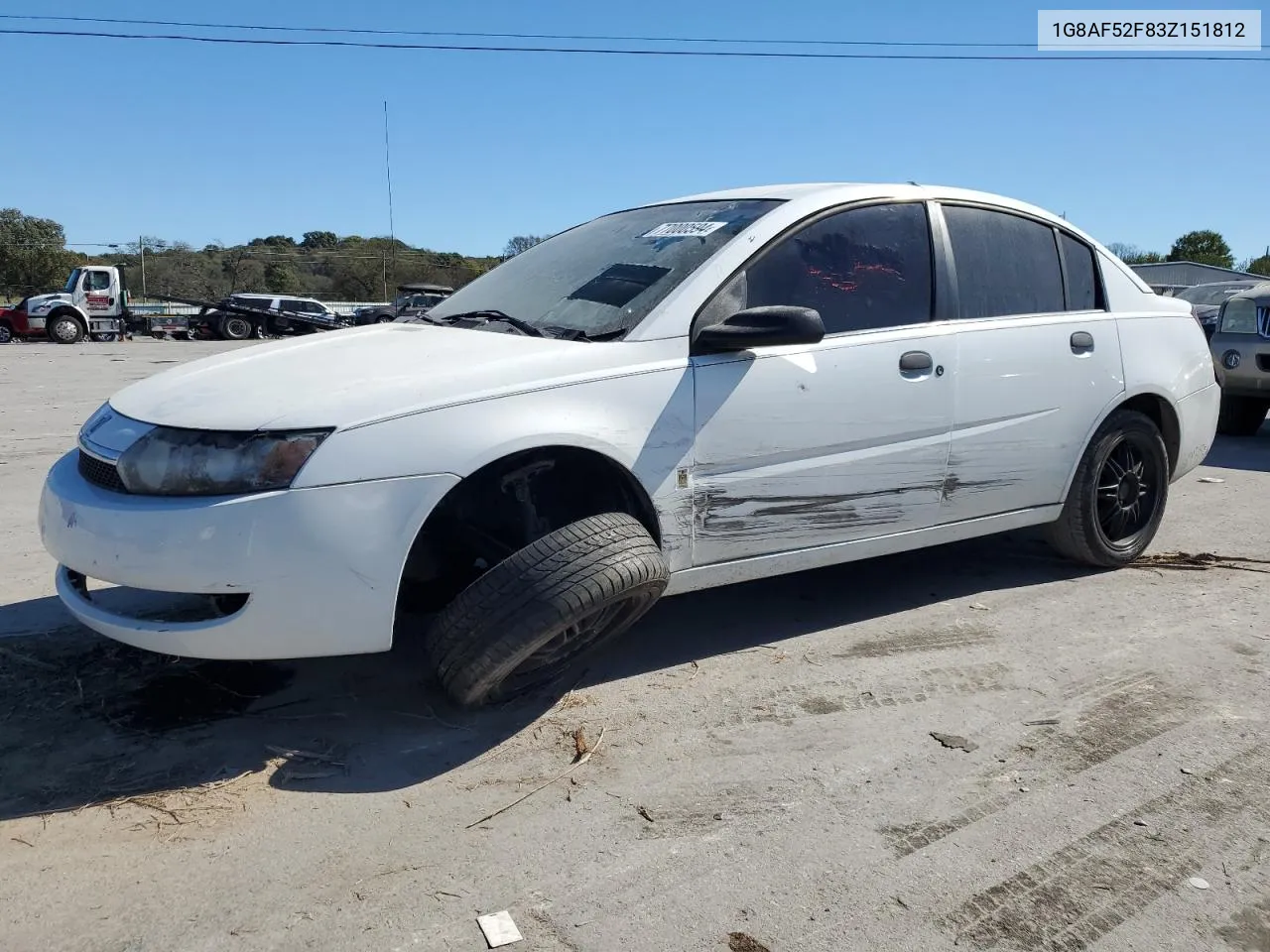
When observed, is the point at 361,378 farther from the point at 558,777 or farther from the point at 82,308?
the point at 82,308

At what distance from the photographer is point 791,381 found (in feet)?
10.7

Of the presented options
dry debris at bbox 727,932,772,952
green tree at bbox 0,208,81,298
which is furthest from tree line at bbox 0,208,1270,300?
dry debris at bbox 727,932,772,952

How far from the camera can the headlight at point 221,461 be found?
8.30ft

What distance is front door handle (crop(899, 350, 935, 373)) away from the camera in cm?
354

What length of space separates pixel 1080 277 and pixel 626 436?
2.52 meters

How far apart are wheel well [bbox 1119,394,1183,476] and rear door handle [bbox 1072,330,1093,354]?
42 centimetres

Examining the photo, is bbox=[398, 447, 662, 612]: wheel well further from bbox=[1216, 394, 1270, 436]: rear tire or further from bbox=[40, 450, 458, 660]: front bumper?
bbox=[1216, 394, 1270, 436]: rear tire

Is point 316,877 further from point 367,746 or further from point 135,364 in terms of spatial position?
point 135,364

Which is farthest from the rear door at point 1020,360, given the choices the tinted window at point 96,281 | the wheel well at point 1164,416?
the tinted window at point 96,281

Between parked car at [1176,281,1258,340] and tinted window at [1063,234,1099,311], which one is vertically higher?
parked car at [1176,281,1258,340]

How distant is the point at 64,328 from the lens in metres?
26.5

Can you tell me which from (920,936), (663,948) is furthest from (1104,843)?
(663,948)

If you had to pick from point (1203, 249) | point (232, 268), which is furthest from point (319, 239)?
point (1203, 249)

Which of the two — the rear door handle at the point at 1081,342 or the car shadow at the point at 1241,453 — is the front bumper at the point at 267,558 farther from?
the car shadow at the point at 1241,453
